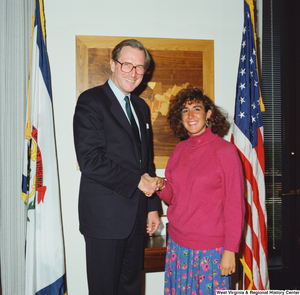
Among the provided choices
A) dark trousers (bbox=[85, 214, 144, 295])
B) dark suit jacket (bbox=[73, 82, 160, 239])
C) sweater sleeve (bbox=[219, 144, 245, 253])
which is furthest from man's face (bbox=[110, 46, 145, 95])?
dark trousers (bbox=[85, 214, 144, 295])

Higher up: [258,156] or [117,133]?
[117,133]

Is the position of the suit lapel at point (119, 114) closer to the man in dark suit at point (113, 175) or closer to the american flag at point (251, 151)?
the man in dark suit at point (113, 175)

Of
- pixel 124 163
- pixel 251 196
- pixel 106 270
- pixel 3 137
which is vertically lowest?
pixel 106 270

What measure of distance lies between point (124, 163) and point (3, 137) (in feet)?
3.04

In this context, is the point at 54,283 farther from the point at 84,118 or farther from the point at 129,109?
the point at 129,109

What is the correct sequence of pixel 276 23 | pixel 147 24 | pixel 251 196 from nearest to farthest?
pixel 251 196, pixel 147 24, pixel 276 23

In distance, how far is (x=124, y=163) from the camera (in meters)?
1.61

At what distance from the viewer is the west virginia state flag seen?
5.99 feet

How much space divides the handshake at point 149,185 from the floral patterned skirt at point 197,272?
36 cm

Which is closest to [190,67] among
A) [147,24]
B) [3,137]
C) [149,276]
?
[147,24]

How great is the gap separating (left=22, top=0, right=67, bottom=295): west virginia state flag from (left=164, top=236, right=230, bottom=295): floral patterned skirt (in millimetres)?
863

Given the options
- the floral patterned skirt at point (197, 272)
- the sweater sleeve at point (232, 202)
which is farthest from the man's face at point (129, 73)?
the floral patterned skirt at point (197, 272)

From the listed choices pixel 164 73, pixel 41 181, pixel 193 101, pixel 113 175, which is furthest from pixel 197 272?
pixel 164 73

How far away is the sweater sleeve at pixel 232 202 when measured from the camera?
4.73 ft
